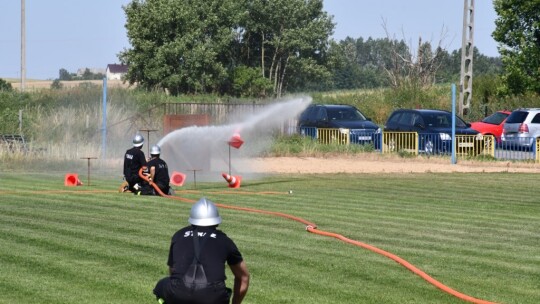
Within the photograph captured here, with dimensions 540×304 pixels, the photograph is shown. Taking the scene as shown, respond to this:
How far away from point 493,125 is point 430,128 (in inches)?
191

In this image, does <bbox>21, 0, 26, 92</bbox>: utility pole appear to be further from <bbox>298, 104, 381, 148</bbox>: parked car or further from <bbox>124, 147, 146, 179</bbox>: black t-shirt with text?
<bbox>124, 147, 146, 179</bbox>: black t-shirt with text

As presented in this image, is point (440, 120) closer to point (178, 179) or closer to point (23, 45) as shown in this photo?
point (178, 179)

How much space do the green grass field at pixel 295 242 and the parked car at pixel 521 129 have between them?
42.3 feet

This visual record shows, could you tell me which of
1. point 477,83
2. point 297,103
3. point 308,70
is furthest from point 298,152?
point 308,70

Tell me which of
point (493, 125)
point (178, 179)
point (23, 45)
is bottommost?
point (178, 179)

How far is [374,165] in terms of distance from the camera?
124ft

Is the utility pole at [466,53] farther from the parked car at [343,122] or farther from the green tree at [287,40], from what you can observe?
the green tree at [287,40]

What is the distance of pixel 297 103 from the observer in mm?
35438

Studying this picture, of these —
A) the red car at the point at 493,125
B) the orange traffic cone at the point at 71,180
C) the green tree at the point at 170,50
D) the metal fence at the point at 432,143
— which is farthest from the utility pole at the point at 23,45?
the orange traffic cone at the point at 71,180

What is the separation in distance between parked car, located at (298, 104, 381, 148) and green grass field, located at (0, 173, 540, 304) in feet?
44.1

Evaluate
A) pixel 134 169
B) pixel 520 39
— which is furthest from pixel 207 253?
pixel 520 39

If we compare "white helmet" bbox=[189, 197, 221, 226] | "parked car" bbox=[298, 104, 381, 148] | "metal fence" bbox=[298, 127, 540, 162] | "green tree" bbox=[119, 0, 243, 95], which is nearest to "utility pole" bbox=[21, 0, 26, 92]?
"parked car" bbox=[298, 104, 381, 148]

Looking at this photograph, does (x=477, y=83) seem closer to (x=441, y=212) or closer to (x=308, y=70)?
(x=308, y=70)

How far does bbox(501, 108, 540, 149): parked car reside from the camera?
137 ft
